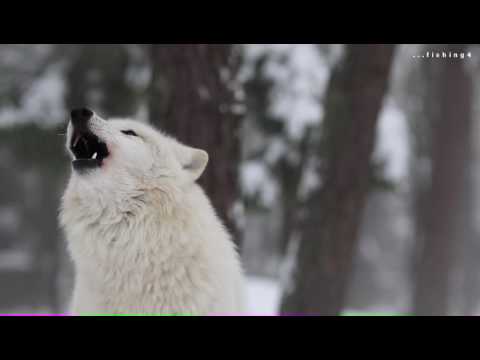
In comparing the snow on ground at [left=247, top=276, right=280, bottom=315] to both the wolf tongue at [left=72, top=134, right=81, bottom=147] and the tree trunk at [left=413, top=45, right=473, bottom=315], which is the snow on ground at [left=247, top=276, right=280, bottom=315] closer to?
the tree trunk at [left=413, top=45, right=473, bottom=315]

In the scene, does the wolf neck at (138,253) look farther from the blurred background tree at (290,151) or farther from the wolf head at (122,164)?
the blurred background tree at (290,151)

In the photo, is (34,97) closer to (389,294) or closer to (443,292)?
(443,292)

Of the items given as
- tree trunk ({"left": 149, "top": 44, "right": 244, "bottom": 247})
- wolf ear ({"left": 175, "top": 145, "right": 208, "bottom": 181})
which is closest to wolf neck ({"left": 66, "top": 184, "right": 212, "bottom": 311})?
wolf ear ({"left": 175, "top": 145, "right": 208, "bottom": 181})

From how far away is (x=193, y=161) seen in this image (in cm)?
337

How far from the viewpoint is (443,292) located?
11109 millimetres

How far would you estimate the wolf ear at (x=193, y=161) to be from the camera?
3332 mm

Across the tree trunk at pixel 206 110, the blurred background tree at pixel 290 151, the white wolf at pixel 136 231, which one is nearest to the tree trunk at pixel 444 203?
the blurred background tree at pixel 290 151

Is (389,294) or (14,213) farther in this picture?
(389,294)

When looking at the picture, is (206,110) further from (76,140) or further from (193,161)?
(76,140)

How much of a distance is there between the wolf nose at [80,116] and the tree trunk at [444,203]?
9.28m

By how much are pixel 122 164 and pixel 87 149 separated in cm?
21

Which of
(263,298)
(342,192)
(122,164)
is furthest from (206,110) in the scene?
(263,298)
